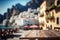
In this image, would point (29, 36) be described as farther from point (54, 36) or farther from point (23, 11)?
point (23, 11)

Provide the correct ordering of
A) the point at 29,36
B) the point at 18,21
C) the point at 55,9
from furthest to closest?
1. the point at 18,21
2. the point at 55,9
3. the point at 29,36

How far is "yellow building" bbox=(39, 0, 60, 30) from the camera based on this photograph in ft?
10.0

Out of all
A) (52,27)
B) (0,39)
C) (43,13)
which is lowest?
(0,39)

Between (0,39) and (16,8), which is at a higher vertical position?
(16,8)

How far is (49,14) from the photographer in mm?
3189

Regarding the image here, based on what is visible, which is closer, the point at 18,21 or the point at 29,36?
the point at 29,36

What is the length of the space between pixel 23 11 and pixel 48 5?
0.45 metres

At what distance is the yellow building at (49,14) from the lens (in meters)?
3.06

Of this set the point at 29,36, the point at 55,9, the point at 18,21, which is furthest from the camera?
the point at 18,21

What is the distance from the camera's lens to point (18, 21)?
131 inches

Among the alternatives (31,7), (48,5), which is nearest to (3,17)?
(31,7)

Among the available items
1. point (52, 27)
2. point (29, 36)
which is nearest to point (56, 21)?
point (52, 27)

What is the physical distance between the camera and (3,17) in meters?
3.38

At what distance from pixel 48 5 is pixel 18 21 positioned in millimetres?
573
